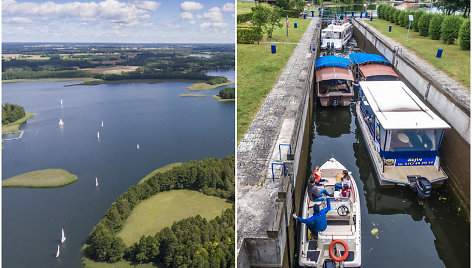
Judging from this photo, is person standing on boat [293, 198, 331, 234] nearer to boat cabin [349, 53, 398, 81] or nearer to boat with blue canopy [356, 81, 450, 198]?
boat with blue canopy [356, 81, 450, 198]

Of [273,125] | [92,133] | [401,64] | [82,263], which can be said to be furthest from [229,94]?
[273,125]

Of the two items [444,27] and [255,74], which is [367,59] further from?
[444,27]

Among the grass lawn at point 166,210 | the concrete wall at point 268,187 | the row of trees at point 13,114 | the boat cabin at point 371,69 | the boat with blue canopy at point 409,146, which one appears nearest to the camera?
the concrete wall at point 268,187

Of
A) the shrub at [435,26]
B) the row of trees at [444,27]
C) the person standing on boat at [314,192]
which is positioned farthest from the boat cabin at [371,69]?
the person standing on boat at [314,192]

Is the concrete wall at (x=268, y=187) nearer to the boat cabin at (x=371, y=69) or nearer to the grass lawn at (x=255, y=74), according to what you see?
the grass lawn at (x=255, y=74)

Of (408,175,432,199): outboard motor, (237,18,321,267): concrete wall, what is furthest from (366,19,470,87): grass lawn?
(237,18,321,267): concrete wall

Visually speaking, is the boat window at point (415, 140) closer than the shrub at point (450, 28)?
Yes

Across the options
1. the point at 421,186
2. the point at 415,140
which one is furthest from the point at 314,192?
the point at 415,140
